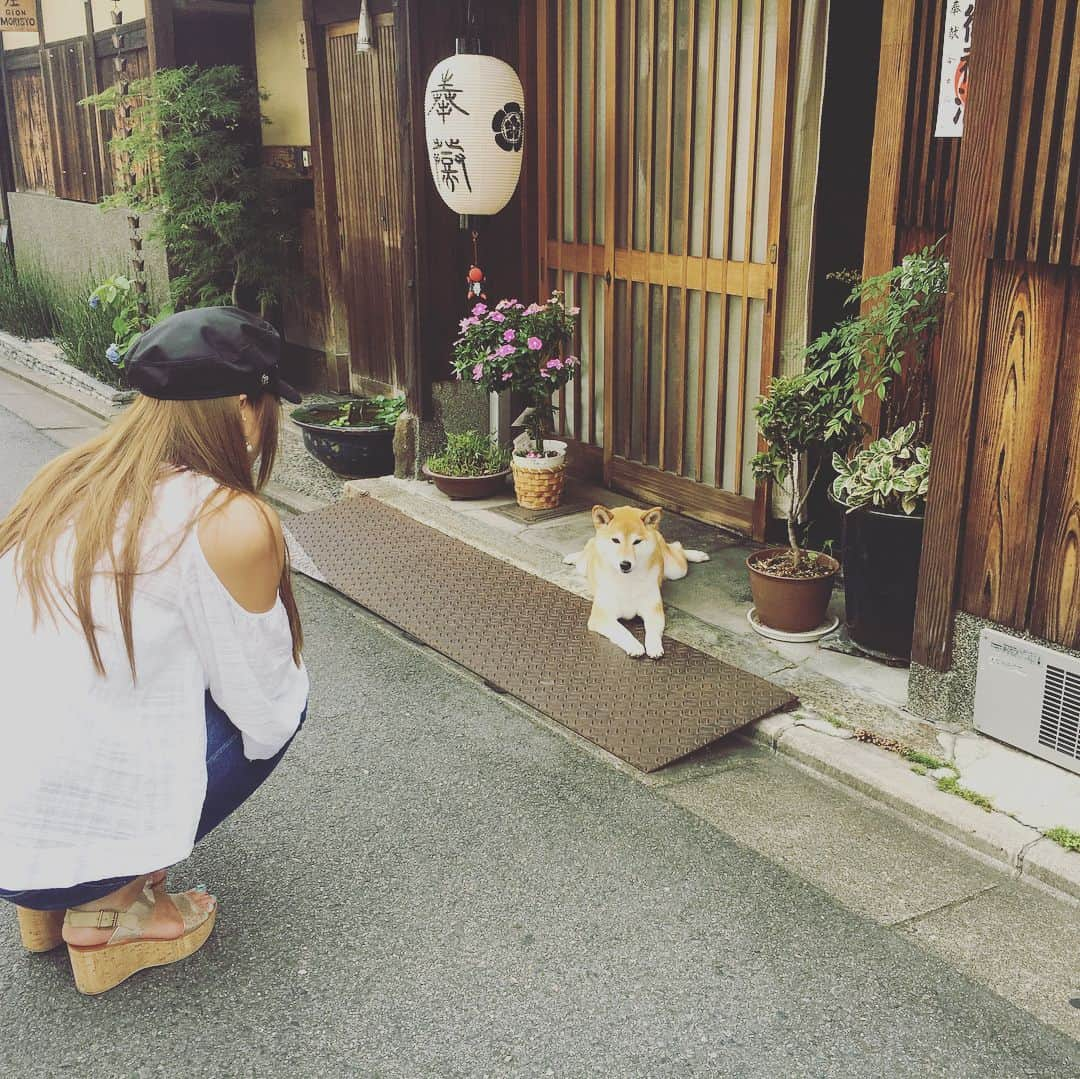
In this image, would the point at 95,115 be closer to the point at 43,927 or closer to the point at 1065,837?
the point at 43,927

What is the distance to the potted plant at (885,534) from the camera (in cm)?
497

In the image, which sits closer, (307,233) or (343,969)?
(343,969)

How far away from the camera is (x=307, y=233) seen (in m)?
11.0

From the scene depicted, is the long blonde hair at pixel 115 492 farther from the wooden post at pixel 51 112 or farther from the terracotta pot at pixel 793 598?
the wooden post at pixel 51 112

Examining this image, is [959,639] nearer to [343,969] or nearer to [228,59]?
[343,969]

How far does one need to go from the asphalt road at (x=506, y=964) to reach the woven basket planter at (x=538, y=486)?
293cm

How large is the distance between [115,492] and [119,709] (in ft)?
1.87

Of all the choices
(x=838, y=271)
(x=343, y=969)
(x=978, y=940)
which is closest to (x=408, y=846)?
(x=343, y=969)

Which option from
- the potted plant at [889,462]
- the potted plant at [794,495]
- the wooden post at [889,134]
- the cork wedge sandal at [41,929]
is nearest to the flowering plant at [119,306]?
the potted plant at [794,495]

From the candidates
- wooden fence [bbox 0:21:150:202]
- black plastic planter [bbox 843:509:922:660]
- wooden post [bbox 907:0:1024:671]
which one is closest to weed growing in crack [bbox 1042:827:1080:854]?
wooden post [bbox 907:0:1024:671]

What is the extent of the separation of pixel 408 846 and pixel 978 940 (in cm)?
190

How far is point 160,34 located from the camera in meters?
10.6

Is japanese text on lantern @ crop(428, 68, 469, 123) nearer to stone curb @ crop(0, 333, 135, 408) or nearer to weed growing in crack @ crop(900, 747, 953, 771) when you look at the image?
weed growing in crack @ crop(900, 747, 953, 771)

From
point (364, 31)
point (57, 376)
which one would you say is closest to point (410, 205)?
point (364, 31)
